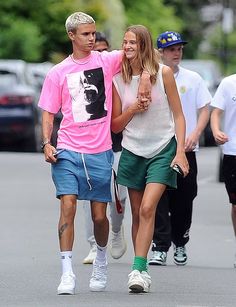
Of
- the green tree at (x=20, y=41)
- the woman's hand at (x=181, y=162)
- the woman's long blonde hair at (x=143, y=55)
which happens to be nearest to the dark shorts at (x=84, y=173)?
the woman's hand at (x=181, y=162)

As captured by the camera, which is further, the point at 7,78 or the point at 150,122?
the point at 7,78

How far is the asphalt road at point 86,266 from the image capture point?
9141 millimetres

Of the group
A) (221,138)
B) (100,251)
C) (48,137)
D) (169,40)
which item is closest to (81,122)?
(48,137)

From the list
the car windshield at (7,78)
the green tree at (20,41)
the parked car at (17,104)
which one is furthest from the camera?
the green tree at (20,41)

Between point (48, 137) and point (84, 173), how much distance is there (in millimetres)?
347

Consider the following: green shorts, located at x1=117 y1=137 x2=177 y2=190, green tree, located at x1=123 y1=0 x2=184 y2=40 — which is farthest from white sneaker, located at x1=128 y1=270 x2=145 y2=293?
green tree, located at x1=123 y1=0 x2=184 y2=40

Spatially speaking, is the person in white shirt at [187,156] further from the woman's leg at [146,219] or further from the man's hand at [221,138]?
the woman's leg at [146,219]

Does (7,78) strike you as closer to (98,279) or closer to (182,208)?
(182,208)

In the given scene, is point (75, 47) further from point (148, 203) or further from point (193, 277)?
point (193, 277)

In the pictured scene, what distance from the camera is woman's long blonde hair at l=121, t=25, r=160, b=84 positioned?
31.0 feet

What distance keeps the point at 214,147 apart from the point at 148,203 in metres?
22.3

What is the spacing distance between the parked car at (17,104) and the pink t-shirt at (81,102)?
1643 centimetres

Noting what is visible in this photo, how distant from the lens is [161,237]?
11.5 meters

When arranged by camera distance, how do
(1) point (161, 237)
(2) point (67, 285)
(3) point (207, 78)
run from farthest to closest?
1. (3) point (207, 78)
2. (1) point (161, 237)
3. (2) point (67, 285)
